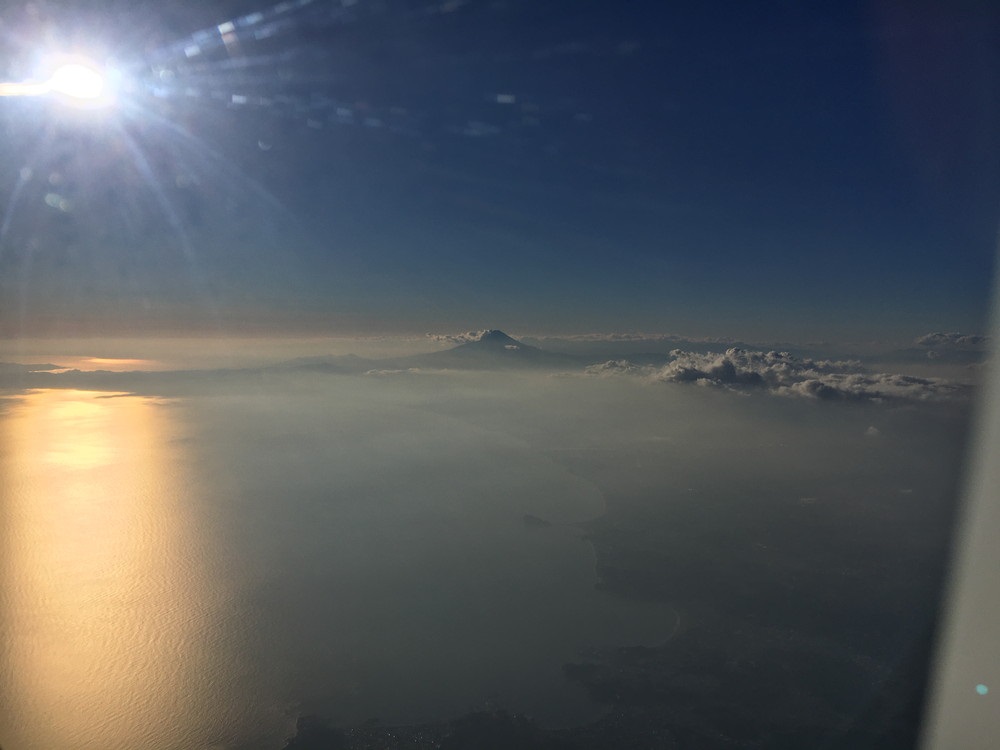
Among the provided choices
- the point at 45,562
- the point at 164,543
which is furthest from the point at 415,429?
the point at 45,562

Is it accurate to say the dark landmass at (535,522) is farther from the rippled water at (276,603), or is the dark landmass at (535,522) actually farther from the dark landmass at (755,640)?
the dark landmass at (755,640)

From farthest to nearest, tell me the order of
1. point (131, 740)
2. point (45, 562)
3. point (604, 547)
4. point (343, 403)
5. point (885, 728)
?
point (343, 403)
point (604, 547)
point (45, 562)
point (885, 728)
point (131, 740)

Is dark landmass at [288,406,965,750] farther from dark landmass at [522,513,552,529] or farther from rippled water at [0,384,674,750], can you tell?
dark landmass at [522,513,552,529]

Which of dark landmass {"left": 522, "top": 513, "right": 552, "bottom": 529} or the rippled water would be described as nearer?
the rippled water

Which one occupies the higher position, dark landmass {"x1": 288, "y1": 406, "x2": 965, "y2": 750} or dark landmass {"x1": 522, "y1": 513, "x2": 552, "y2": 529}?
dark landmass {"x1": 288, "y1": 406, "x2": 965, "y2": 750}

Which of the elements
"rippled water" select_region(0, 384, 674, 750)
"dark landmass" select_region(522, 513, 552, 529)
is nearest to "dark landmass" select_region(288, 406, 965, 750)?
"rippled water" select_region(0, 384, 674, 750)

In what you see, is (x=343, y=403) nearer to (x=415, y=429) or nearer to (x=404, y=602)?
(x=415, y=429)

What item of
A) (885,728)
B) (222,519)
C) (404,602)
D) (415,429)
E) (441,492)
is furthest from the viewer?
(415,429)

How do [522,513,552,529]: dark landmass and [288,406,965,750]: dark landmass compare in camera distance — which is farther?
[522,513,552,529]: dark landmass
